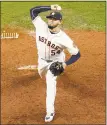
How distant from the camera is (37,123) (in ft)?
29.4

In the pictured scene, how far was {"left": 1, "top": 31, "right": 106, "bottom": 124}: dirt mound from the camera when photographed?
9.23 m

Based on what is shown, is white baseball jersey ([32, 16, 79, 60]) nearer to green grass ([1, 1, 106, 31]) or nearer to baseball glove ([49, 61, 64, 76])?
baseball glove ([49, 61, 64, 76])

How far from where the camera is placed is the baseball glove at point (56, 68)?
873 centimetres

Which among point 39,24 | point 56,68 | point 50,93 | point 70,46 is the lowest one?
point 50,93

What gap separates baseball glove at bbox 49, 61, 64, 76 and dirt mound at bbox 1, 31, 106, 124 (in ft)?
3.66

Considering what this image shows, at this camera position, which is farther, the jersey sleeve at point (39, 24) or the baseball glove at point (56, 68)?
the jersey sleeve at point (39, 24)

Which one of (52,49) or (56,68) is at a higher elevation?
(52,49)

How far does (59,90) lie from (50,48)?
1.87m

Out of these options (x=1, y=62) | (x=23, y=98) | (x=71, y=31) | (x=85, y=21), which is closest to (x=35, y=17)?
(x=23, y=98)

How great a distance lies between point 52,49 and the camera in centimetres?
898

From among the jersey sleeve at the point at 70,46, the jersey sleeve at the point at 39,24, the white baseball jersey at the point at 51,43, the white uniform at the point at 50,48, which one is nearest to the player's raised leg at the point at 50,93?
the white uniform at the point at 50,48

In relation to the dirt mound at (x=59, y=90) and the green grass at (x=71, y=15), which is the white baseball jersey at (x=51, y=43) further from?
the green grass at (x=71, y=15)

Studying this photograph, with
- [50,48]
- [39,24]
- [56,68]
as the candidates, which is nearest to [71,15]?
[39,24]

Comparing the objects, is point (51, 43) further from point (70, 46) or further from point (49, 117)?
point (49, 117)
